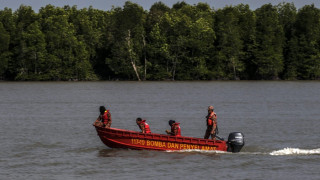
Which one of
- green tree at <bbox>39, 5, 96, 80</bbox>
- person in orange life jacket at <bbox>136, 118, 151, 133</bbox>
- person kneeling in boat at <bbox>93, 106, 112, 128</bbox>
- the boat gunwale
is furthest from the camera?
green tree at <bbox>39, 5, 96, 80</bbox>

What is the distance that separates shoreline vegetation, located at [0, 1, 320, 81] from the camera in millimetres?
142250

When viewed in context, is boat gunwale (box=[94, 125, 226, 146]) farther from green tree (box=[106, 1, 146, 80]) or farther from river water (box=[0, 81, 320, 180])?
green tree (box=[106, 1, 146, 80])

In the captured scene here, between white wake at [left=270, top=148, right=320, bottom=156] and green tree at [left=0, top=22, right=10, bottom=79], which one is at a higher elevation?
green tree at [left=0, top=22, right=10, bottom=79]

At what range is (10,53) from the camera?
143m

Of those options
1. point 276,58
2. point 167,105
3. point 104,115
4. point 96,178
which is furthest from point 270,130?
point 276,58

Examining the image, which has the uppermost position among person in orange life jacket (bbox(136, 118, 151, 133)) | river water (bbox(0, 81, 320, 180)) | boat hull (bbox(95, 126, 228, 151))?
person in orange life jacket (bbox(136, 118, 151, 133))

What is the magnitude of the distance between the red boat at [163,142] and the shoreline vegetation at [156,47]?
107 meters

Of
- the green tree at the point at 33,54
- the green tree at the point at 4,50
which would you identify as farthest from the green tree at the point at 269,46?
the green tree at the point at 4,50

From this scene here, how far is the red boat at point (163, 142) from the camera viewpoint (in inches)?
1268

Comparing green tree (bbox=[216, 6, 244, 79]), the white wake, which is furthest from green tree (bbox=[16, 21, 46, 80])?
the white wake

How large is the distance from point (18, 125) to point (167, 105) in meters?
24.7

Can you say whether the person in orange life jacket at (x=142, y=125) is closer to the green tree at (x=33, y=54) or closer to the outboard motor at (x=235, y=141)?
the outboard motor at (x=235, y=141)

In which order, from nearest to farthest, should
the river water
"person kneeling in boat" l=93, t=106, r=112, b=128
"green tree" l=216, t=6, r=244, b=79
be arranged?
1. the river water
2. "person kneeling in boat" l=93, t=106, r=112, b=128
3. "green tree" l=216, t=6, r=244, b=79

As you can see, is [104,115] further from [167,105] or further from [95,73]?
[95,73]
